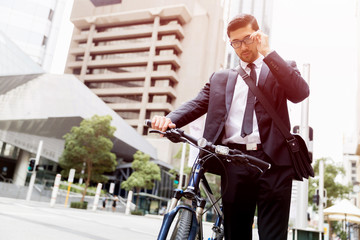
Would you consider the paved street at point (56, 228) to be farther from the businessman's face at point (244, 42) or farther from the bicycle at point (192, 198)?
the businessman's face at point (244, 42)

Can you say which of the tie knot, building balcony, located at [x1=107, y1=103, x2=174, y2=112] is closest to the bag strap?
the tie knot

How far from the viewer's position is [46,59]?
161 ft

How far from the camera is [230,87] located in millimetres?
2141

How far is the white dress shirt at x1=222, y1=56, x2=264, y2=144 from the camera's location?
1.99m

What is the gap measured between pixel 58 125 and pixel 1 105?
5105 mm

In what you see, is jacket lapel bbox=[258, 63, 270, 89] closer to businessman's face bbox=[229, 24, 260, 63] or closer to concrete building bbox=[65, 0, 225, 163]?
businessman's face bbox=[229, 24, 260, 63]

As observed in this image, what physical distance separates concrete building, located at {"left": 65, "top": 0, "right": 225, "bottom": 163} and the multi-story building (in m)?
8.58

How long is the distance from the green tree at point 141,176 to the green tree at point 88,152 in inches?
166

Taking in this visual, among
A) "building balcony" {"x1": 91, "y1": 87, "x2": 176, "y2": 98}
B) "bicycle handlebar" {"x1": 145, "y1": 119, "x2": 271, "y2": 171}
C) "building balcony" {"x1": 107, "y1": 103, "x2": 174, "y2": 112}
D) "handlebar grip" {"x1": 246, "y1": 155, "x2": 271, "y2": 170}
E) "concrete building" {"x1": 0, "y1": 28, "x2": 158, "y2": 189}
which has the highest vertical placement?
"building balcony" {"x1": 91, "y1": 87, "x2": 176, "y2": 98}

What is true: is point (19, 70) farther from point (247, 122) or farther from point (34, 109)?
point (247, 122)

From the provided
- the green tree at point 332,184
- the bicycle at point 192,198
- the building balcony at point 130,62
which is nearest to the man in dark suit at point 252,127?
the bicycle at point 192,198

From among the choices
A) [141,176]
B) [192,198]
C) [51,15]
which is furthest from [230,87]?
[51,15]

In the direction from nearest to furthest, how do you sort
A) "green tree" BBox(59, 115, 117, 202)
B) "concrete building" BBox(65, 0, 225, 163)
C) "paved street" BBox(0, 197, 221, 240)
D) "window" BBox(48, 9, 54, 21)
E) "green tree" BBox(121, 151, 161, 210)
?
"paved street" BBox(0, 197, 221, 240), "green tree" BBox(59, 115, 117, 202), "green tree" BBox(121, 151, 161, 210), "window" BBox(48, 9, 54, 21), "concrete building" BBox(65, 0, 225, 163)

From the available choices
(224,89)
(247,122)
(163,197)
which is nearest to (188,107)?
(224,89)
